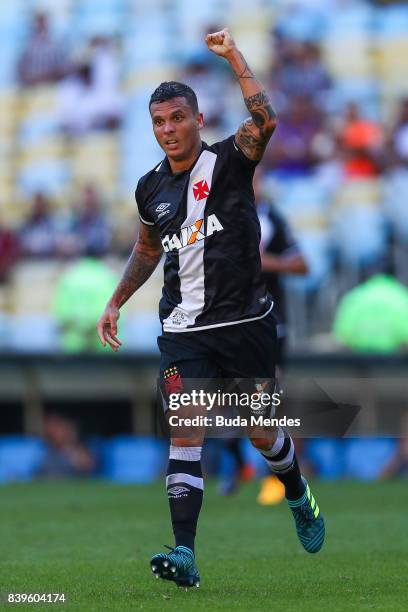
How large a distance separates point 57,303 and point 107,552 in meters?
10.1

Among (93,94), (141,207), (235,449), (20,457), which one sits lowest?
(20,457)

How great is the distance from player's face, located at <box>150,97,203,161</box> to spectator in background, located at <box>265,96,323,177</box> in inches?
498

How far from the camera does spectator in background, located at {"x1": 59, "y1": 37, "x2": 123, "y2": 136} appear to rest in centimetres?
2181

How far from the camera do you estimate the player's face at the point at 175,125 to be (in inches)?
245

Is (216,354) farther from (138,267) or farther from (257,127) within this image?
(257,127)

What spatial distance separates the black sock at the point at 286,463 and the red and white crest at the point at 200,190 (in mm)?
1246

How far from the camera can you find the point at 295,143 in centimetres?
1897

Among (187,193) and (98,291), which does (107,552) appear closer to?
(187,193)

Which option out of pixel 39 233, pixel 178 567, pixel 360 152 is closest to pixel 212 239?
pixel 178 567

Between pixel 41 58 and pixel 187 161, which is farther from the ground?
pixel 41 58

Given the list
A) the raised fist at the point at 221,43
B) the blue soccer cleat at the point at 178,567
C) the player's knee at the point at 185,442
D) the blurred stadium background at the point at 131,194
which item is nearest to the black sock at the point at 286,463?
the player's knee at the point at 185,442

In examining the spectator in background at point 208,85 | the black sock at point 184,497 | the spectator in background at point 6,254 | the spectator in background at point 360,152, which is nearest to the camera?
the black sock at point 184,497

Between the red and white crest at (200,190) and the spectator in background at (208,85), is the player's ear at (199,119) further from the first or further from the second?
the spectator in background at (208,85)

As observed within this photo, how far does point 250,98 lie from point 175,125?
0.39m
